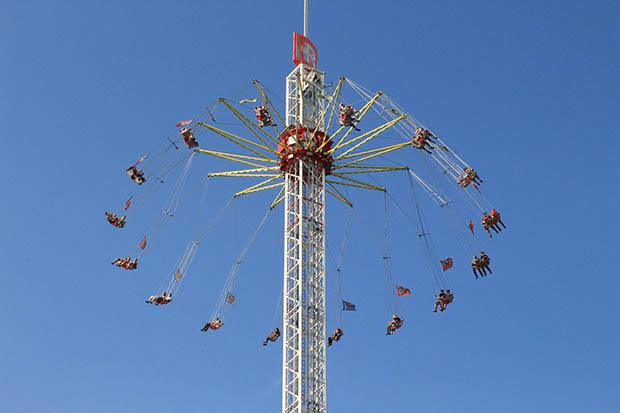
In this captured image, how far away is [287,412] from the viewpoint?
69.6 metres

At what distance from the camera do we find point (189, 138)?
7888 centimetres

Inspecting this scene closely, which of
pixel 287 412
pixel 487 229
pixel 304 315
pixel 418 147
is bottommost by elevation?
pixel 287 412

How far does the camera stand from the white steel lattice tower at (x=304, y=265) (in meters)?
70.4

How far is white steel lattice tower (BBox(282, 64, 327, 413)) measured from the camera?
70.4 meters

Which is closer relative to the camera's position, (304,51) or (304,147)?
(304,147)

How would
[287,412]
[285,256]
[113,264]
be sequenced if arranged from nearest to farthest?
[287,412]
[285,256]
[113,264]

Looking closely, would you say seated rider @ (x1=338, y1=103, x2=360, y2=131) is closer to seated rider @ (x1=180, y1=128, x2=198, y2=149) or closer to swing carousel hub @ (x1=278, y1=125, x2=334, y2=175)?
swing carousel hub @ (x1=278, y1=125, x2=334, y2=175)

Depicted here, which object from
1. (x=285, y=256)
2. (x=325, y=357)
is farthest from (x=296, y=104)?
(x=325, y=357)

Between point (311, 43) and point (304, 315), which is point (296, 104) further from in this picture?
point (304, 315)

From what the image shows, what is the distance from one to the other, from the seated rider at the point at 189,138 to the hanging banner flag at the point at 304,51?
8720mm

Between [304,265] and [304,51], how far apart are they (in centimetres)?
1649

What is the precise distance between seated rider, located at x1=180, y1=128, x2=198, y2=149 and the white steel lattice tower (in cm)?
629

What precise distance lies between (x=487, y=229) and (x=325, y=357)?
13120mm

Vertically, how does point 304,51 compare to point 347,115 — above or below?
above
